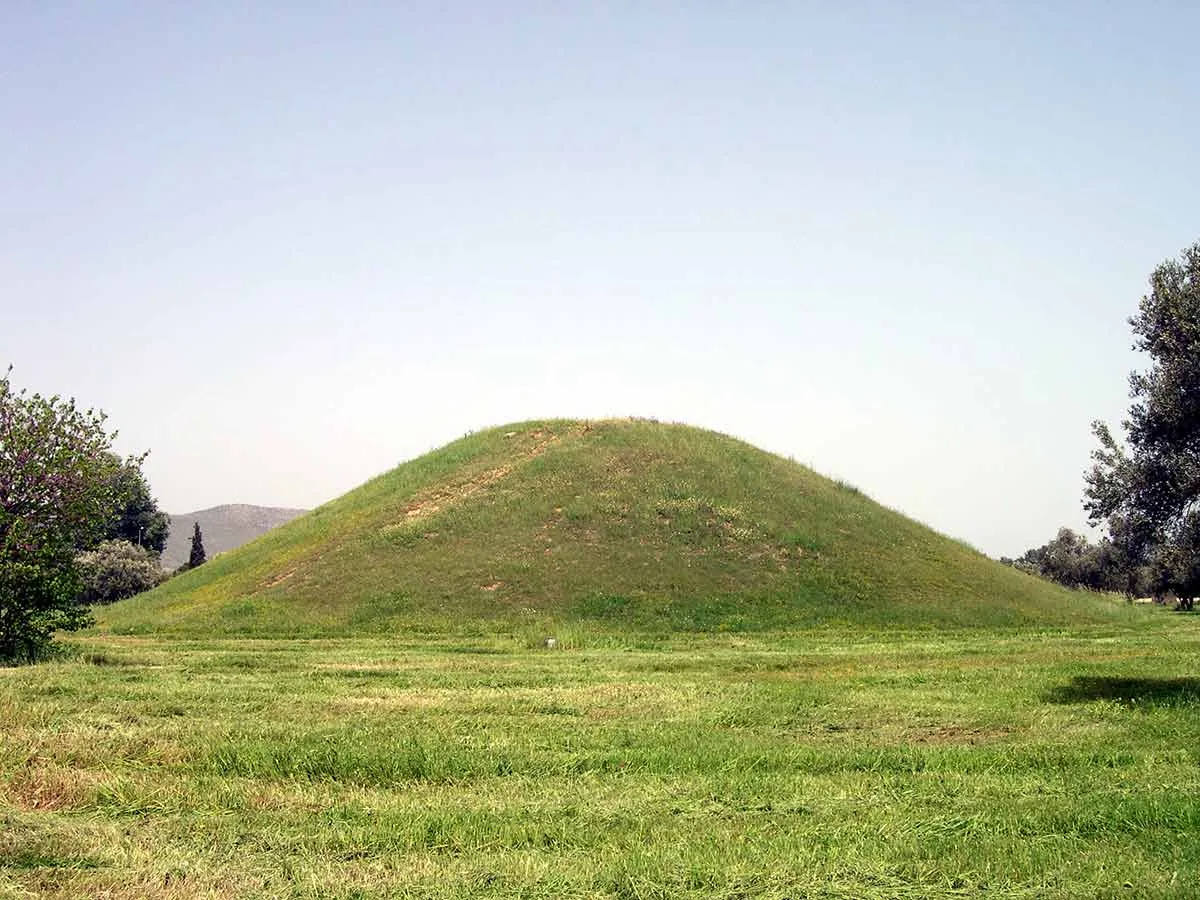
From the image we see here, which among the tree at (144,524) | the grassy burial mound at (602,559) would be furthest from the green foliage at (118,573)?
the grassy burial mound at (602,559)

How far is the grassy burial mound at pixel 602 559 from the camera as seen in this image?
54.3 metres

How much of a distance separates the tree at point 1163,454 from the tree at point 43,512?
103ft

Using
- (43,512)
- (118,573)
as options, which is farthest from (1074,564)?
(43,512)

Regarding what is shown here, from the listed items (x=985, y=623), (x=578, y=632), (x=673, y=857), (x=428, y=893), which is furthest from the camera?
(x=985, y=623)

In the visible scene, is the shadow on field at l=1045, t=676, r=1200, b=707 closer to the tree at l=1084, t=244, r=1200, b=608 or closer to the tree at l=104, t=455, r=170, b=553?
the tree at l=1084, t=244, r=1200, b=608

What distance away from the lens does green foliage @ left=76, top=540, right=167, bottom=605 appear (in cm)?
9850

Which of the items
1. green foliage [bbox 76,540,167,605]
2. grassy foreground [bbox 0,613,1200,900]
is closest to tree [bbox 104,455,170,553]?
green foliage [bbox 76,540,167,605]

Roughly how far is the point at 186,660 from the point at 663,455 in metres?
50.4

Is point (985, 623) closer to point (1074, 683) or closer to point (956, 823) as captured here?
point (1074, 683)

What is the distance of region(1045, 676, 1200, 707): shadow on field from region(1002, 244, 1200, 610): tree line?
2876 mm

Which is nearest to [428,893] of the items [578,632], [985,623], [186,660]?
[186,660]

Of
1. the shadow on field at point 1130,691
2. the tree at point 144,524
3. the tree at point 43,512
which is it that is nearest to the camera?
the shadow on field at point 1130,691

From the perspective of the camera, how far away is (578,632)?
47656 mm

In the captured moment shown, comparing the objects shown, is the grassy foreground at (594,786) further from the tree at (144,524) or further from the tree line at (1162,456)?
the tree at (144,524)
